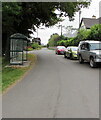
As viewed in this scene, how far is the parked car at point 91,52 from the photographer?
12737 mm

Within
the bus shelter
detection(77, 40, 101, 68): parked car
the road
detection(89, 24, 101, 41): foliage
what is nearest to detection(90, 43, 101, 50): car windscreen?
detection(77, 40, 101, 68): parked car

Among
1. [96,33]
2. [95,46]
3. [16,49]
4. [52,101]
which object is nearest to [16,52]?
[16,49]

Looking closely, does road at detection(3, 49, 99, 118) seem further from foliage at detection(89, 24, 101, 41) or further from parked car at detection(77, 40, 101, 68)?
foliage at detection(89, 24, 101, 41)

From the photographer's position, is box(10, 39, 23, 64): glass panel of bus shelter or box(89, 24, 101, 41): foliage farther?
box(89, 24, 101, 41): foliage

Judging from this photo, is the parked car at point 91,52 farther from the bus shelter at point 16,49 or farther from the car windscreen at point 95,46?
the bus shelter at point 16,49

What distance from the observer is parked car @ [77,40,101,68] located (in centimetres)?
1274

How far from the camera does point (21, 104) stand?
211 inches

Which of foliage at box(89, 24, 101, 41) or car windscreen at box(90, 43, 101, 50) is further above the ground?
foliage at box(89, 24, 101, 41)

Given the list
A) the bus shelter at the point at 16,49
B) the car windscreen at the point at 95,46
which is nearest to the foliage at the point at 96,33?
the car windscreen at the point at 95,46

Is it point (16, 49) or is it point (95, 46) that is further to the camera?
point (16, 49)

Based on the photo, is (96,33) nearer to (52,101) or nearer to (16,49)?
(16,49)

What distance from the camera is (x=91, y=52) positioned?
1339 cm

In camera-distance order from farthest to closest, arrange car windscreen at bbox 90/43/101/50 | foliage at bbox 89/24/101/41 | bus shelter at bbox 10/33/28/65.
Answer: foliage at bbox 89/24/101/41
bus shelter at bbox 10/33/28/65
car windscreen at bbox 90/43/101/50

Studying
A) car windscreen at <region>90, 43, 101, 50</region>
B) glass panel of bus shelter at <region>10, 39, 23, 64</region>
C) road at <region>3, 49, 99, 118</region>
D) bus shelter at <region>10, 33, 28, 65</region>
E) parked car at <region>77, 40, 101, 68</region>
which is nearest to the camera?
road at <region>3, 49, 99, 118</region>
